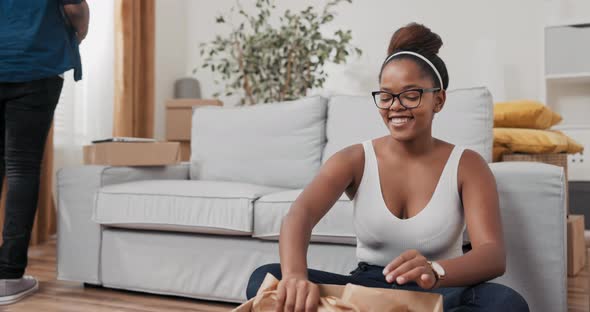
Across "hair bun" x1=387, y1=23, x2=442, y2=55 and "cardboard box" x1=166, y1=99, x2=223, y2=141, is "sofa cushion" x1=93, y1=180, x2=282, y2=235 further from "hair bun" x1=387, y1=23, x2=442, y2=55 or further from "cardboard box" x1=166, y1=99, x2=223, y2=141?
"cardboard box" x1=166, y1=99, x2=223, y2=141

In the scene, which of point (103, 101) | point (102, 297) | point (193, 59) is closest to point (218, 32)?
point (193, 59)

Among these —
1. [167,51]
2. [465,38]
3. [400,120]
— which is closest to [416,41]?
[400,120]

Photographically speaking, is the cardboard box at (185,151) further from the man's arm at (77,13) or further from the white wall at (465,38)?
the man's arm at (77,13)

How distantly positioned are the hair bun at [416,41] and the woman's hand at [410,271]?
0.46m

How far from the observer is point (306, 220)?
43.1 inches

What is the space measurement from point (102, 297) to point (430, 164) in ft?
4.43

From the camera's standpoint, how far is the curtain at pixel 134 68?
377 cm

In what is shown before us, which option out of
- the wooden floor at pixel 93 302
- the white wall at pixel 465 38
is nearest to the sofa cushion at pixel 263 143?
the wooden floor at pixel 93 302

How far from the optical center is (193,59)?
4676 mm

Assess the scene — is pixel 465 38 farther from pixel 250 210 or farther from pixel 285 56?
pixel 250 210

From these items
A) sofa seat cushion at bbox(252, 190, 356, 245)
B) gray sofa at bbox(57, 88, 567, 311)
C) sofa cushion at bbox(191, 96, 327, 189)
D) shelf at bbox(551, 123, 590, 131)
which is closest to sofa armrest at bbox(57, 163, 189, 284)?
gray sofa at bbox(57, 88, 567, 311)

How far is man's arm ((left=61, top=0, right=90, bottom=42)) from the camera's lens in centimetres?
196

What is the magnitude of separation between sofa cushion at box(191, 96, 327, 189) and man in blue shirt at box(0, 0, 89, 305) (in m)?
0.67

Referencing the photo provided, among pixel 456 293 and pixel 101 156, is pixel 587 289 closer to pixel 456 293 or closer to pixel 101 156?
pixel 456 293
